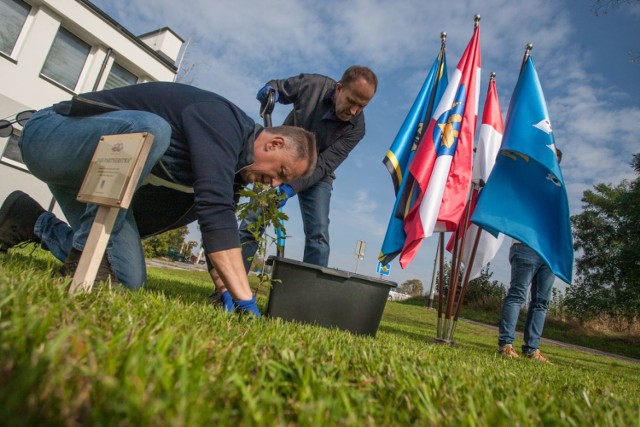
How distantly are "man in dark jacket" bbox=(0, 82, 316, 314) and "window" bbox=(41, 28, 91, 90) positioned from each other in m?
10.4

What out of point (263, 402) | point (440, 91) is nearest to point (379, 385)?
point (263, 402)

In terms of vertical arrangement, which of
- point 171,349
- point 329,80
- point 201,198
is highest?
point 329,80

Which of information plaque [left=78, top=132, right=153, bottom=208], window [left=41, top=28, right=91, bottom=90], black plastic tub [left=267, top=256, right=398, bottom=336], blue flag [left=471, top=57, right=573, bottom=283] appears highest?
window [left=41, top=28, right=91, bottom=90]

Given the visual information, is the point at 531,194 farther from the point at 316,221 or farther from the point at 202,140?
the point at 202,140

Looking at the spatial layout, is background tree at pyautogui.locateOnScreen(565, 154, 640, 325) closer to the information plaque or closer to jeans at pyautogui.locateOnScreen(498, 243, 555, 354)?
jeans at pyautogui.locateOnScreen(498, 243, 555, 354)

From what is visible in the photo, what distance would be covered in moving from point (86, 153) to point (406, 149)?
3.15 m

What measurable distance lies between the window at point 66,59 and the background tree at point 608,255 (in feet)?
59.5

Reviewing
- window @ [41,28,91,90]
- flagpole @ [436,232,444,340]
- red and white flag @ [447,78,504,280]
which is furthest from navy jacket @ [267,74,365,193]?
window @ [41,28,91,90]

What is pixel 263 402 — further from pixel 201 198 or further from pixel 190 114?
pixel 190 114

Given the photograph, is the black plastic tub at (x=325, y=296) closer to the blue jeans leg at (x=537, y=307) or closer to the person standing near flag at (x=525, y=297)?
the person standing near flag at (x=525, y=297)

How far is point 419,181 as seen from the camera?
385cm

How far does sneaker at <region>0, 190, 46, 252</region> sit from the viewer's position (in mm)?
2750

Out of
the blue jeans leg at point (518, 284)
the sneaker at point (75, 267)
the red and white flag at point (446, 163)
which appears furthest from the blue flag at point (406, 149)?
the sneaker at point (75, 267)

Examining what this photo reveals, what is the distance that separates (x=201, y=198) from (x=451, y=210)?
269 cm
